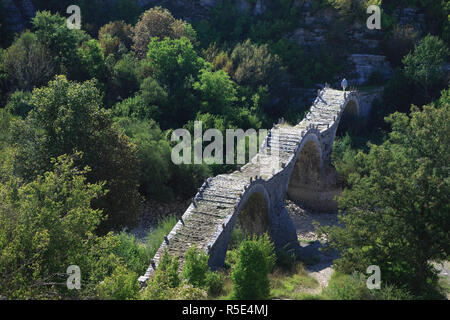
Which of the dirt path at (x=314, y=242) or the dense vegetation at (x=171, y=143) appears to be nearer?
the dense vegetation at (x=171, y=143)

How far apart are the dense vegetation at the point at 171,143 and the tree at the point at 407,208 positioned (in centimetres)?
7

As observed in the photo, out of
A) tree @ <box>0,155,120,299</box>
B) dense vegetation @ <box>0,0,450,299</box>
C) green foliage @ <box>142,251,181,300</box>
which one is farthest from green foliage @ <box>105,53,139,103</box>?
green foliage @ <box>142,251,181,300</box>

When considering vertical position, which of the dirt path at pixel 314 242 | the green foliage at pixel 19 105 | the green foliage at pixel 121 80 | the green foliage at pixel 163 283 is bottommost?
the dirt path at pixel 314 242

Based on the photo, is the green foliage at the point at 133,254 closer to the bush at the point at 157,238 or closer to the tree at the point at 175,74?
the bush at the point at 157,238

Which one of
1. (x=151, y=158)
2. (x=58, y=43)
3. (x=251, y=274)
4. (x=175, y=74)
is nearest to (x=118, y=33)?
(x=58, y=43)

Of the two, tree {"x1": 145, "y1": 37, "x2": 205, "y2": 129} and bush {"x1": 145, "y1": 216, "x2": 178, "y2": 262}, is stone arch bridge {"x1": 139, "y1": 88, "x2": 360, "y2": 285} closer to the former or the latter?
bush {"x1": 145, "y1": 216, "x2": 178, "y2": 262}

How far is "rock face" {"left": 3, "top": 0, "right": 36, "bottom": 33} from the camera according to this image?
54.6 meters

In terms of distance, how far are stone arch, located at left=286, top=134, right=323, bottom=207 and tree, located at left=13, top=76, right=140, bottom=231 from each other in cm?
1858

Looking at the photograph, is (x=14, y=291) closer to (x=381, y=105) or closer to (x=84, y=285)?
(x=84, y=285)

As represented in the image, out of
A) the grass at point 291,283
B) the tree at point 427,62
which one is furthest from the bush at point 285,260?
the tree at point 427,62

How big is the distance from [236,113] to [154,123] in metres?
9.36

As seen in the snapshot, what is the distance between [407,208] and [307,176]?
20706mm

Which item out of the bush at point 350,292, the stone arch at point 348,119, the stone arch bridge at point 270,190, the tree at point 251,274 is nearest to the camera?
the bush at point 350,292

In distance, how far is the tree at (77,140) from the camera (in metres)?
27.9
